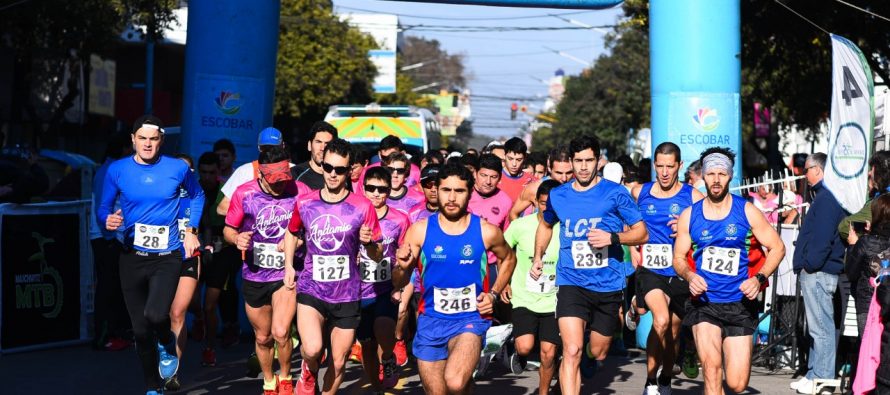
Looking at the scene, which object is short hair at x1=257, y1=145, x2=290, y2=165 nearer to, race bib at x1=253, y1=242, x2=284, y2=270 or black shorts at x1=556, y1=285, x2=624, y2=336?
race bib at x1=253, y1=242, x2=284, y2=270

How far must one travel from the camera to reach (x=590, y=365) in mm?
11891

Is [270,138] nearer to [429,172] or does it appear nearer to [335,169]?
[429,172]

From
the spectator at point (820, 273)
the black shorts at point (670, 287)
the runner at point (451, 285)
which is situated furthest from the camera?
the spectator at point (820, 273)

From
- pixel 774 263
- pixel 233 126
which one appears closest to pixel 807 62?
pixel 233 126

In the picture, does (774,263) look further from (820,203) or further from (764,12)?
(764,12)

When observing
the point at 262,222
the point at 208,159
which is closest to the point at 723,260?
the point at 262,222

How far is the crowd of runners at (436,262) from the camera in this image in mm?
8492

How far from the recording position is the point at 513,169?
1397 centimetres

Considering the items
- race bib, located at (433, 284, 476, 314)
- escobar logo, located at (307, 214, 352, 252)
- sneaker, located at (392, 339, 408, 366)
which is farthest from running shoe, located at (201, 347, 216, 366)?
race bib, located at (433, 284, 476, 314)

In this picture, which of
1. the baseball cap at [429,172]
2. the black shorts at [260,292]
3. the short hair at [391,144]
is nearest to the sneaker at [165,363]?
the black shorts at [260,292]

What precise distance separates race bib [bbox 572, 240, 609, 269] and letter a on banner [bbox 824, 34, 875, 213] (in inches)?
90.2

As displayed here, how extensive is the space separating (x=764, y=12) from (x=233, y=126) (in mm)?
11785

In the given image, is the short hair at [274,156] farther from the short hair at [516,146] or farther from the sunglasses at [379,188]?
the short hair at [516,146]

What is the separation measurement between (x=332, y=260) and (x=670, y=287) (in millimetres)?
3039
